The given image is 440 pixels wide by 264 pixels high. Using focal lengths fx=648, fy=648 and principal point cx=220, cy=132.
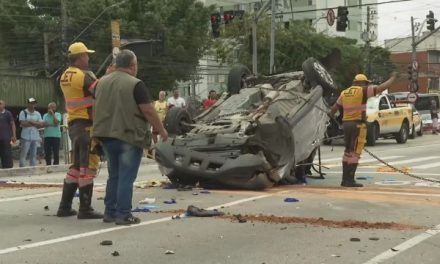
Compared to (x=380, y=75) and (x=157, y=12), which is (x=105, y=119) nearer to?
(x=157, y=12)

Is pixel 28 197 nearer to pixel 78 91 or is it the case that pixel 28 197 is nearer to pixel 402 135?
pixel 78 91

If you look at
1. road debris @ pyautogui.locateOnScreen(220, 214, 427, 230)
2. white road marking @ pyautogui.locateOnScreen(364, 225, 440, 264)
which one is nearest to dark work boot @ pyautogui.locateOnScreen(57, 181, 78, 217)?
road debris @ pyautogui.locateOnScreen(220, 214, 427, 230)

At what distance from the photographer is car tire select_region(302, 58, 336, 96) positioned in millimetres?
11633

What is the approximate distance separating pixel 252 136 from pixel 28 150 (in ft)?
28.7

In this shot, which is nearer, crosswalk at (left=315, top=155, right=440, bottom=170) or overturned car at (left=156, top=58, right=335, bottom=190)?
overturned car at (left=156, top=58, right=335, bottom=190)

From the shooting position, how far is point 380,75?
202 feet

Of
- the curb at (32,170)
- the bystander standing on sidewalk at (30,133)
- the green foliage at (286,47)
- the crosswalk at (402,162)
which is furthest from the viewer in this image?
the green foliage at (286,47)

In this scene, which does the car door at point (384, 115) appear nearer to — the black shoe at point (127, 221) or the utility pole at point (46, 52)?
the utility pole at point (46, 52)

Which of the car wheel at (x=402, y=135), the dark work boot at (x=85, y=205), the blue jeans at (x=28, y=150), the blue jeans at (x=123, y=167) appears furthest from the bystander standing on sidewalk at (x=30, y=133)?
the car wheel at (x=402, y=135)

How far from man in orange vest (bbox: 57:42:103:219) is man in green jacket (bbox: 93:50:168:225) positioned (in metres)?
0.50

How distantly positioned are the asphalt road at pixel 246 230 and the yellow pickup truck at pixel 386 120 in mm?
14480

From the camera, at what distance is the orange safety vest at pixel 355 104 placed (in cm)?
1131

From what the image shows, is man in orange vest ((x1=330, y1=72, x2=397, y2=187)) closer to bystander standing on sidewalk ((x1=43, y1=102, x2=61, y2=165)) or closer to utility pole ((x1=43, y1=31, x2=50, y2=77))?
bystander standing on sidewalk ((x1=43, y1=102, x2=61, y2=165))

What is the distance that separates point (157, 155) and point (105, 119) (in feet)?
11.7
